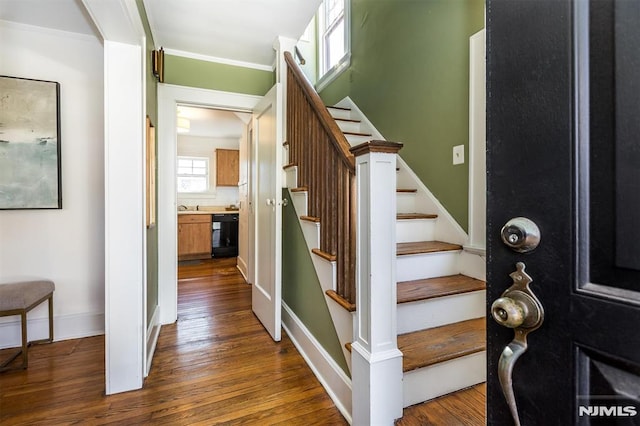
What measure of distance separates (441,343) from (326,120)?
52.4 inches

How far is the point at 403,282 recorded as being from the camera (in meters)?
1.81

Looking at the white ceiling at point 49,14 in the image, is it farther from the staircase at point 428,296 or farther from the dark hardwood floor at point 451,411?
the dark hardwood floor at point 451,411

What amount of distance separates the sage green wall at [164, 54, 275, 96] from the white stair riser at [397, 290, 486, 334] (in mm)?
2474

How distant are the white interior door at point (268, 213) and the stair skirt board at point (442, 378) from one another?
123 centimetres

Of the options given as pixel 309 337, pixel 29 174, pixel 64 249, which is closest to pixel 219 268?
pixel 64 249

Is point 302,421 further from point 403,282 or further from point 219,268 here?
point 219,268

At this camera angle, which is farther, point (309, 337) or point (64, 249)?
point (64, 249)

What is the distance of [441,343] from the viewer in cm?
150

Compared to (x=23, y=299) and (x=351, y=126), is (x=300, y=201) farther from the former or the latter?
(x=23, y=299)

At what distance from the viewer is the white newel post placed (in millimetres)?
1246

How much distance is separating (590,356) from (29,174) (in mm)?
3214

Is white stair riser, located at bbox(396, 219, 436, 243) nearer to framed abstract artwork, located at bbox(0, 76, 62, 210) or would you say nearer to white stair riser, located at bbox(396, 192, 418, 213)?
white stair riser, located at bbox(396, 192, 418, 213)

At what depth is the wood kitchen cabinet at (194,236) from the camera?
542 cm

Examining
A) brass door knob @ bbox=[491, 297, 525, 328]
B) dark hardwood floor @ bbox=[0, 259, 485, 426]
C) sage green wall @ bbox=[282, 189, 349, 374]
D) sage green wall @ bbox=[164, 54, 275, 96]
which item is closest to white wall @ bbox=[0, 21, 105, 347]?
dark hardwood floor @ bbox=[0, 259, 485, 426]
